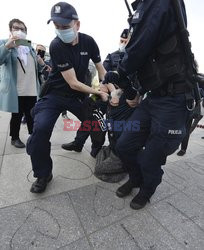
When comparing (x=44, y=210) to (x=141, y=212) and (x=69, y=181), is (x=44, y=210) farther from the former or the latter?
(x=141, y=212)

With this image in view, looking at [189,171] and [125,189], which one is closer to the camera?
[125,189]

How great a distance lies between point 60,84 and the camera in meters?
2.19

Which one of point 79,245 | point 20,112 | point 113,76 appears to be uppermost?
point 113,76

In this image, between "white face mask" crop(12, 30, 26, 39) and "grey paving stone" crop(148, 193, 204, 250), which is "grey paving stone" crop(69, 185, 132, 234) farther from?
"white face mask" crop(12, 30, 26, 39)

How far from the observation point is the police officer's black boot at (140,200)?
73.5 inches

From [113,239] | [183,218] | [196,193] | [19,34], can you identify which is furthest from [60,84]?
[196,193]

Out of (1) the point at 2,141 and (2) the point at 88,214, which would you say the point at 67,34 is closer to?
(2) the point at 88,214

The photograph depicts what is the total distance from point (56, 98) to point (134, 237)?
5.20ft

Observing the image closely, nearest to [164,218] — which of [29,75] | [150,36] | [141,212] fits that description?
[141,212]

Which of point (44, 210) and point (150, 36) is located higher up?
point (150, 36)

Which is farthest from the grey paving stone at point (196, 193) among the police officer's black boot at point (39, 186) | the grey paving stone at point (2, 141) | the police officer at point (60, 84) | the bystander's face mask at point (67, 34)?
the grey paving stone at point (2, 141)

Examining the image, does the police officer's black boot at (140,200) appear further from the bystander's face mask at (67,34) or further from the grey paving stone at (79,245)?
the bystander's face mask at (67,34)

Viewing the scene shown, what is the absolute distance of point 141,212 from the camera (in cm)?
184

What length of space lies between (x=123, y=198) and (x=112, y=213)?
279 millimetres
